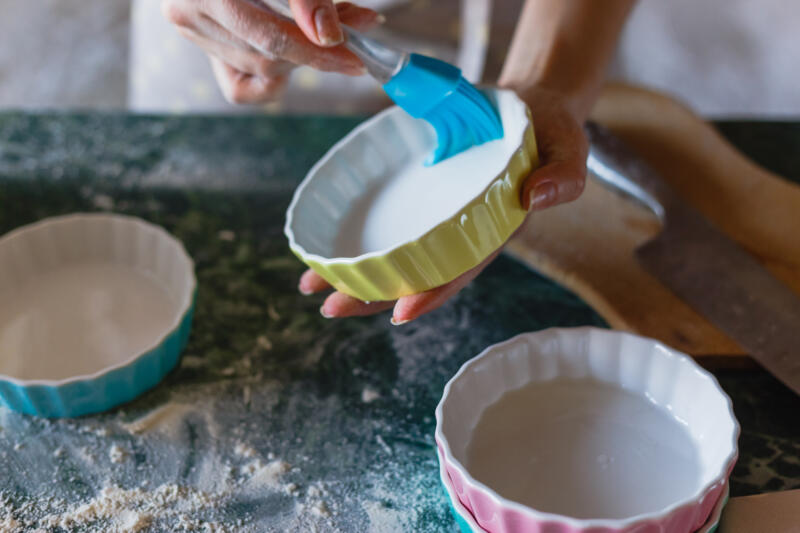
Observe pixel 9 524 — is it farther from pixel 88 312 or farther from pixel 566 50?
pixel 566 50

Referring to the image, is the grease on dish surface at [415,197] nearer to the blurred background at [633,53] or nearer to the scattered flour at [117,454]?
the scattered flour at [117,454]

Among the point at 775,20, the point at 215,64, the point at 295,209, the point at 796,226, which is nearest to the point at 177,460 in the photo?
the point at 295,209

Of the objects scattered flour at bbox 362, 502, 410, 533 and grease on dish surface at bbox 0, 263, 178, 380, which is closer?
scattered flour at bbox 362, 502, 410, 533

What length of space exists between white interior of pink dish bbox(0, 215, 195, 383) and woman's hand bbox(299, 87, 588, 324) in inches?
5.9

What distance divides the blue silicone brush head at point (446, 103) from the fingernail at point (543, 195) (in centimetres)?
7

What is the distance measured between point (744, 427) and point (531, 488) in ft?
0.66

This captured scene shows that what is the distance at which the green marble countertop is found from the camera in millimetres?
571

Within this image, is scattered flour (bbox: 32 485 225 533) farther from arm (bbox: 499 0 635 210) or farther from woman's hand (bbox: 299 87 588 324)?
arm (bbox: 499 0 635 210)

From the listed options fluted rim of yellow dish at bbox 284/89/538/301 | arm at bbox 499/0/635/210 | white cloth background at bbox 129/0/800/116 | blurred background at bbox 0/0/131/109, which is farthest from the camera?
blurred background at bbox 0/0/131/109

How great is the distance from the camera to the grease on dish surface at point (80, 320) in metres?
0.66

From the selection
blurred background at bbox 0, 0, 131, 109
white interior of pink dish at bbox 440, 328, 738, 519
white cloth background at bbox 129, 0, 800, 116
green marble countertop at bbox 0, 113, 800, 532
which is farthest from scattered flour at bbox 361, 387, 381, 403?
blurred background at bbox 0, 0, 131, 109

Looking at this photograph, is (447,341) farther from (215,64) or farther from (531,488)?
(215,64)

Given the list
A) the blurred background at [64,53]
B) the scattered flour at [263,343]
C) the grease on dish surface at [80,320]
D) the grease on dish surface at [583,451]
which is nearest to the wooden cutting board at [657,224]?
the grease on dish surface at [583,451]

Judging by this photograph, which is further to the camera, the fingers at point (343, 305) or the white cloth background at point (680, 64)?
the white cloth background at point (680, 64)
